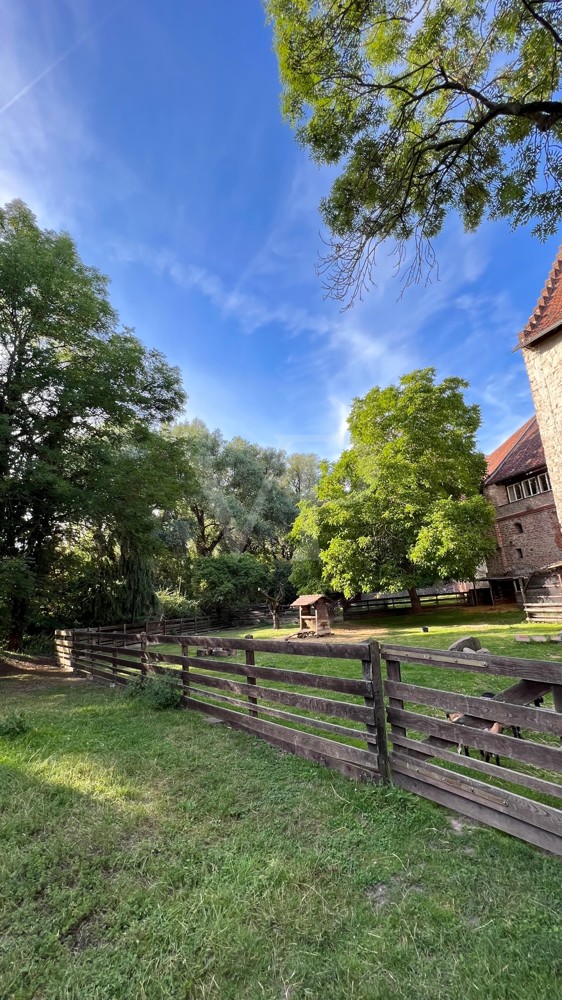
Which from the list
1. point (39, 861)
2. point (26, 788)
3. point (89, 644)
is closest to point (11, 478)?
point (89, 644)

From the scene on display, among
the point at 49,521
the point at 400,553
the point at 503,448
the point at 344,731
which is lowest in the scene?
the point at 344,731

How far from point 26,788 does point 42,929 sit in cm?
196

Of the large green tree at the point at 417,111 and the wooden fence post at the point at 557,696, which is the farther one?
the large green tree at the point at 417,111

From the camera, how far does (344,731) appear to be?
3592 mm

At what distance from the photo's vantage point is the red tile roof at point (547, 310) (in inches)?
537

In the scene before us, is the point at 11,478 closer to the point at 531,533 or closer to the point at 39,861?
the point at 39,861

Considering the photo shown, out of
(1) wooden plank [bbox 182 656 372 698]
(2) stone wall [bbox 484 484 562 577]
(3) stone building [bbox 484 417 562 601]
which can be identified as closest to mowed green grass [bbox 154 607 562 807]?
(1) wooden plank [bbox 182 656 372 698]

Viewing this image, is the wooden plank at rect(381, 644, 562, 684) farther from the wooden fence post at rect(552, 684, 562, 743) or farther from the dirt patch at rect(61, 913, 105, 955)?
the dirt patch at rect(61, 913, 105, 955)

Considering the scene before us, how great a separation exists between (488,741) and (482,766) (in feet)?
0.62

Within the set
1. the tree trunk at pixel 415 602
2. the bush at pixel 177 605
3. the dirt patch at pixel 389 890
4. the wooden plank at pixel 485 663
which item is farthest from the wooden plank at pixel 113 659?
the tree trunk at pixel 415 602

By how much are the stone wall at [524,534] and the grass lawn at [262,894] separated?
20.6 metres

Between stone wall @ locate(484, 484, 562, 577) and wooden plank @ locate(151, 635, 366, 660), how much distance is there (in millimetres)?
19554

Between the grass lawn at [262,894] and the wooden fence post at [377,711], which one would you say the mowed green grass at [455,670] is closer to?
the wooden fence post at [377,711]

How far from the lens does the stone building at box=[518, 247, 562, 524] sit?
1372 cm
